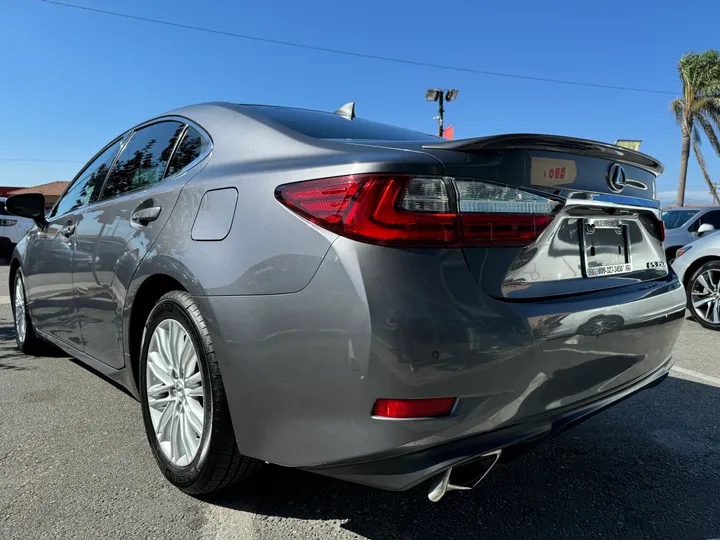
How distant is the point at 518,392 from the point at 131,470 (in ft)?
5.60

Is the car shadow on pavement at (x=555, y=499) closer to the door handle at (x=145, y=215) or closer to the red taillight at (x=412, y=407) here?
the red taillight at (x=412, y=407)

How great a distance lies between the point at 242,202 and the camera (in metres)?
1.94

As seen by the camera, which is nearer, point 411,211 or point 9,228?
point 411,211

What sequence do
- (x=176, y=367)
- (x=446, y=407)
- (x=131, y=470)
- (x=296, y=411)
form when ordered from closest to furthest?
(x=446, y=407)
(x=296, y=411)
(x=176, y=367)
(x=131, y=470)

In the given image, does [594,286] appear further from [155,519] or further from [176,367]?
[155,519]

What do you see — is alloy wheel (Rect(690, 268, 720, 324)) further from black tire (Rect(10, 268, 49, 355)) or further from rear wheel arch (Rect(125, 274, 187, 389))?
black tire (Rect(10, 268, 49, 355))

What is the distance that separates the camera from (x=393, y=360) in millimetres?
1569

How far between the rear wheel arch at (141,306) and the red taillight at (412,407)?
100cm

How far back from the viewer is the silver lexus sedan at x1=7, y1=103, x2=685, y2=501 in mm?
1613

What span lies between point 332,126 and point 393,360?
1217 millimetres

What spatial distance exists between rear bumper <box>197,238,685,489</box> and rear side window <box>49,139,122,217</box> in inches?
73.5

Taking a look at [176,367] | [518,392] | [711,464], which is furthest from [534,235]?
[711,464]

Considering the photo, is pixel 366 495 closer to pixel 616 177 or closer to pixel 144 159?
pixel 616 177

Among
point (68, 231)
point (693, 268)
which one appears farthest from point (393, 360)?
point (693, 268)
